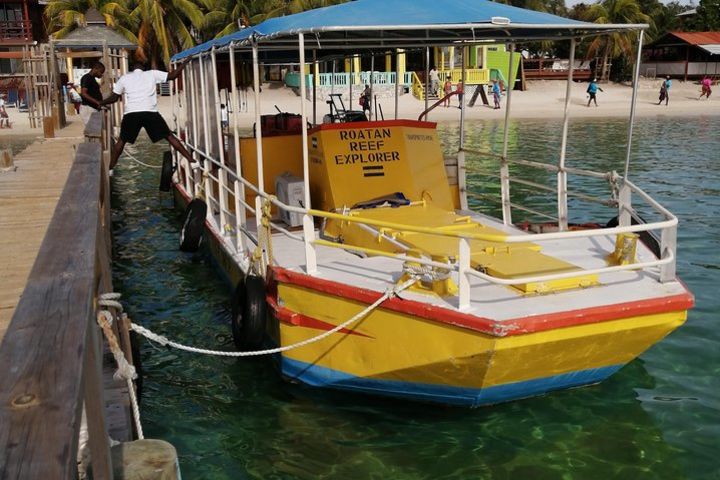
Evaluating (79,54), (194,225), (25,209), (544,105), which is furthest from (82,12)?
(25,209)

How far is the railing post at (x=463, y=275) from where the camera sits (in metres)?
4.98

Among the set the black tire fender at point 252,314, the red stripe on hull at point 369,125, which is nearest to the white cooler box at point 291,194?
the red stripe on hull at point 369,125

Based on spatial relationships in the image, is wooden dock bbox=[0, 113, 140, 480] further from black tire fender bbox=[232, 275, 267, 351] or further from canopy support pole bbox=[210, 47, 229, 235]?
canopy support pole bbox=[210, 47, 229, 235]

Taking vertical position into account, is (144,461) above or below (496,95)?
below

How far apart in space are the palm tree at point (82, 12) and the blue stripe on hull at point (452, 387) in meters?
37.7

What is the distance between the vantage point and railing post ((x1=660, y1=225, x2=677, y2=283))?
5.57 meters

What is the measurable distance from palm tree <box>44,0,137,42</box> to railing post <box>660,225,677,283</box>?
1524 inches

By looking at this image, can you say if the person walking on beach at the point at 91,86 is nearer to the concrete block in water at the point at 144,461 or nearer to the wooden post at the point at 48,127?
the wooden post at the point at 48,127

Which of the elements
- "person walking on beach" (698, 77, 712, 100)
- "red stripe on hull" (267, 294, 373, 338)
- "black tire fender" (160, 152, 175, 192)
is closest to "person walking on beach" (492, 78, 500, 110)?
"person walking on beach" (698, 77, 712, 100)

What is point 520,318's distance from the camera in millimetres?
5023

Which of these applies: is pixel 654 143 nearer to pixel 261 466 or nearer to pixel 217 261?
pixel 217 261

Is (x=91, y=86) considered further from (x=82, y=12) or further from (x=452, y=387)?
(x=82, y=12)

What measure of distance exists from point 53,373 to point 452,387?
4.05m

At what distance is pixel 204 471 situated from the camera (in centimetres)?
546
